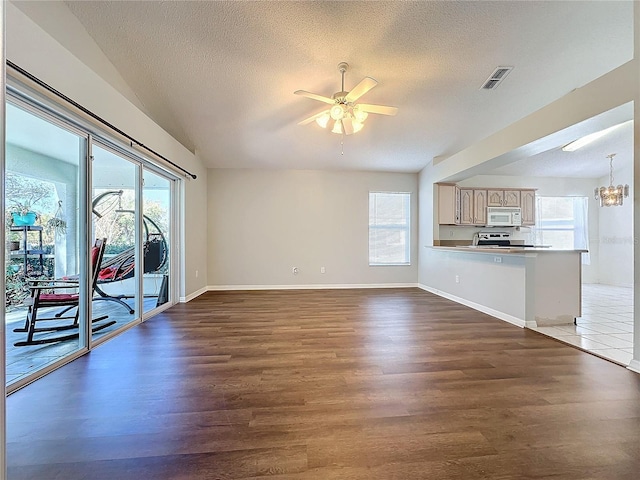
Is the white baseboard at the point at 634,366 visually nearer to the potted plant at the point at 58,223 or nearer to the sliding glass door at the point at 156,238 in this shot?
the potted plant at the point at 58,223

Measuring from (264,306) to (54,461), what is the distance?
10.1ft

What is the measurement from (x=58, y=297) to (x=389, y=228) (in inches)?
213

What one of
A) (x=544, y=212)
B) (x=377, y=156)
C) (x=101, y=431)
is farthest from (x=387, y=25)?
(x=544, y=212)

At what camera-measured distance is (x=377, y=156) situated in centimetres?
535

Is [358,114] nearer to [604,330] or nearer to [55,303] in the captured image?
[55,303]

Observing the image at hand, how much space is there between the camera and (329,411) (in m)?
1.67

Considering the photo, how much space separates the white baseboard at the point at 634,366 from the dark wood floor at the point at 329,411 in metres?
0.09

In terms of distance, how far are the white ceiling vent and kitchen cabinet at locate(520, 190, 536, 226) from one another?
11.2ft

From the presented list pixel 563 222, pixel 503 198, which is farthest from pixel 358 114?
pixel 563 222

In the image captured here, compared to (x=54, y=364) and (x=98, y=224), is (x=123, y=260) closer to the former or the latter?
(x=98, y=224)

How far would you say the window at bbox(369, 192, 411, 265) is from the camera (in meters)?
6.13

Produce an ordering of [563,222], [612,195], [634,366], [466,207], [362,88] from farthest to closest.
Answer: [563,222], [466,207], [612,195], [362,88], [634,366]

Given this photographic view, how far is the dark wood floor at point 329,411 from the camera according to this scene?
1.27 m

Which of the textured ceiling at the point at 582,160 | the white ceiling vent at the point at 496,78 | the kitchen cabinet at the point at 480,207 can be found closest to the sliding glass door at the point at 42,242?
Answer: the white ceiling vent at the point at 496,78
